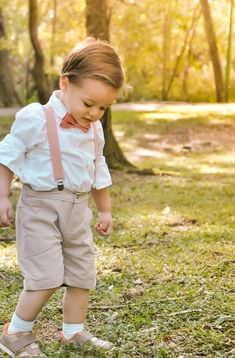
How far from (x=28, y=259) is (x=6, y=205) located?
9.5 inches

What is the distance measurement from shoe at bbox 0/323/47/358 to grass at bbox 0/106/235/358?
83 millimetres

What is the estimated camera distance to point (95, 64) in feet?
8.52

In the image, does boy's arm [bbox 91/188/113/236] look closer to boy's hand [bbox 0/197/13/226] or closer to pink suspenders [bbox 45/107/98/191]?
pink suspenders [bbox 45/107/98/191]

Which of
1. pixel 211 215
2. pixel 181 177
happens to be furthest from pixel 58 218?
pixel 181 177

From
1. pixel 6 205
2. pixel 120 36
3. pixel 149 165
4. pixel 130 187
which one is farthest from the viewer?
pixel 120 36

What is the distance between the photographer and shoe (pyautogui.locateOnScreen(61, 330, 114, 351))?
285cm

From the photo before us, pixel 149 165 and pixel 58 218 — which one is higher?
pixel 58 218

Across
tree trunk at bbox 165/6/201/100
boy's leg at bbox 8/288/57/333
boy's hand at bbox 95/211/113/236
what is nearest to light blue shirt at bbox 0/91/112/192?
boy's hand at bbox 95/211/113/236

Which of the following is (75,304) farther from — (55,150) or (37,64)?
(37,64)

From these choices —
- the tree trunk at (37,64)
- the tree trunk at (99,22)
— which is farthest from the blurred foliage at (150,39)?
the tree trunk at (99,22)

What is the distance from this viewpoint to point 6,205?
2607mm

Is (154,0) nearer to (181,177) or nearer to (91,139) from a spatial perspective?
(181,177)

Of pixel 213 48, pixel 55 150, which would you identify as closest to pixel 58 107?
pixel 55 150

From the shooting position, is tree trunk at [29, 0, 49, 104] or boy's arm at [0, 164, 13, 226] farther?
tree trunk at [29, 0, 49, 104]
